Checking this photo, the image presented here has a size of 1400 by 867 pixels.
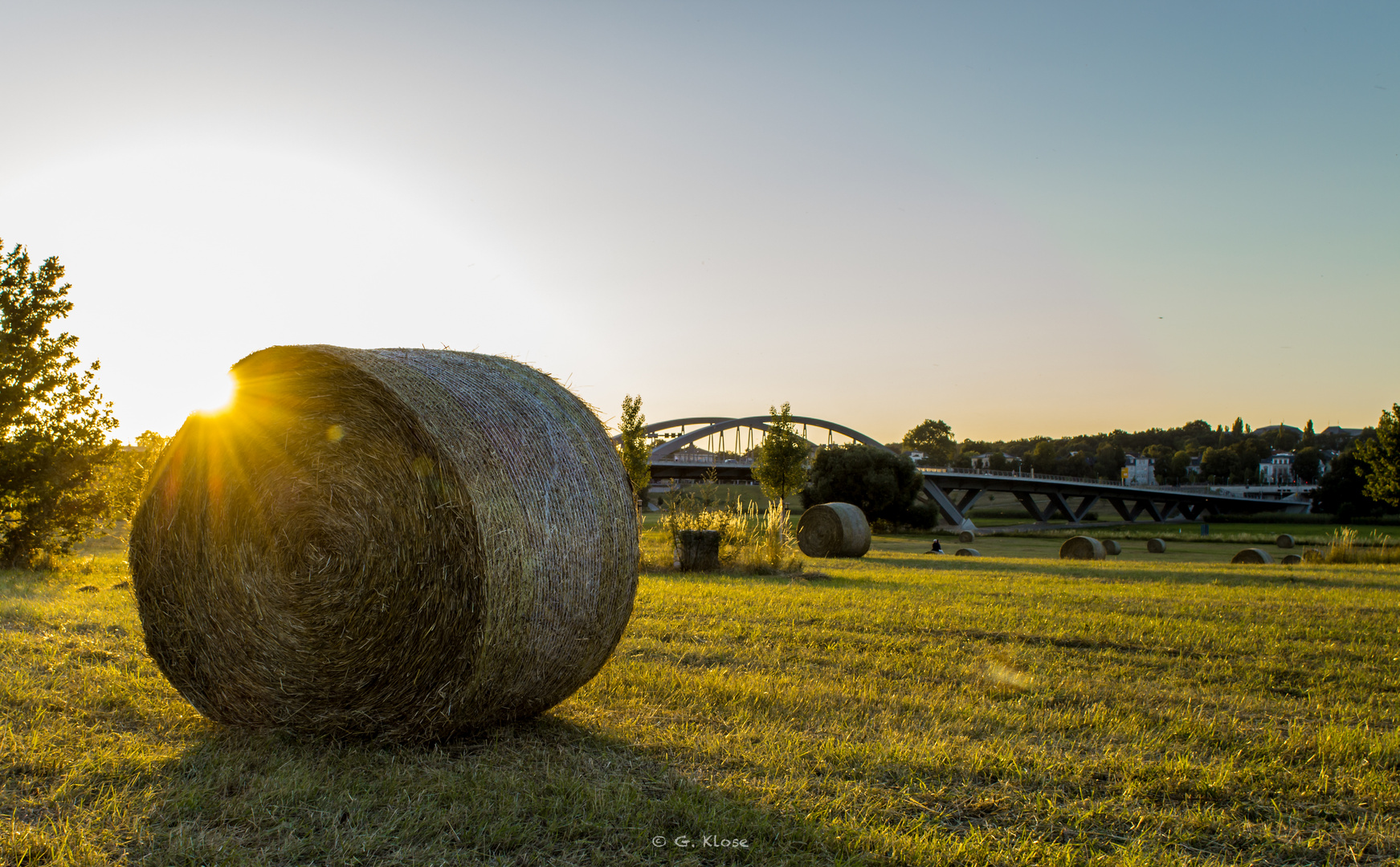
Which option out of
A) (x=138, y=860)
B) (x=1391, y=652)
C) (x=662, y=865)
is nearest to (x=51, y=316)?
(x=138, y=860)

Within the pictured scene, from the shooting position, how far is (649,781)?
397cm

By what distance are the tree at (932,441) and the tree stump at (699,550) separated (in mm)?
159657

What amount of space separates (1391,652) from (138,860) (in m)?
9.43

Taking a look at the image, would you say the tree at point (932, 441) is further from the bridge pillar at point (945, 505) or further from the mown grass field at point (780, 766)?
the mown grass field at point (780, 766)

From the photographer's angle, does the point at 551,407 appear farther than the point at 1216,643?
No

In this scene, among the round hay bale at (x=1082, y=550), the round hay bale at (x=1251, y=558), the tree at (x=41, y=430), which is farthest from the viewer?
the round hay bale at (x=1082, y=550)

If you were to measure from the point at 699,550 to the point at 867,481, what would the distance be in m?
45.6

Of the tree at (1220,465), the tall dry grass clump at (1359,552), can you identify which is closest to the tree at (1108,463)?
the tree at (1220,465)

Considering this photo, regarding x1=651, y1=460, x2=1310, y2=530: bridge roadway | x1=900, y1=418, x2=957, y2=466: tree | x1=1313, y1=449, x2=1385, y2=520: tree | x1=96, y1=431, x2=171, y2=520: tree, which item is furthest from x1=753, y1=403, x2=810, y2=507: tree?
x1=900, y1=418, x2=957, y2=466: tree

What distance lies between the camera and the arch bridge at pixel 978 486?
3066 inches

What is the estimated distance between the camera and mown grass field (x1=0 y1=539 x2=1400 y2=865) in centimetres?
335

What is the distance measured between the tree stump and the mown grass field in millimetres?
7286

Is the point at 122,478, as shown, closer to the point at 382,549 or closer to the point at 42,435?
the point at 42,435

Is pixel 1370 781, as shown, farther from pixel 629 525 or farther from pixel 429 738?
pixel 429 738
